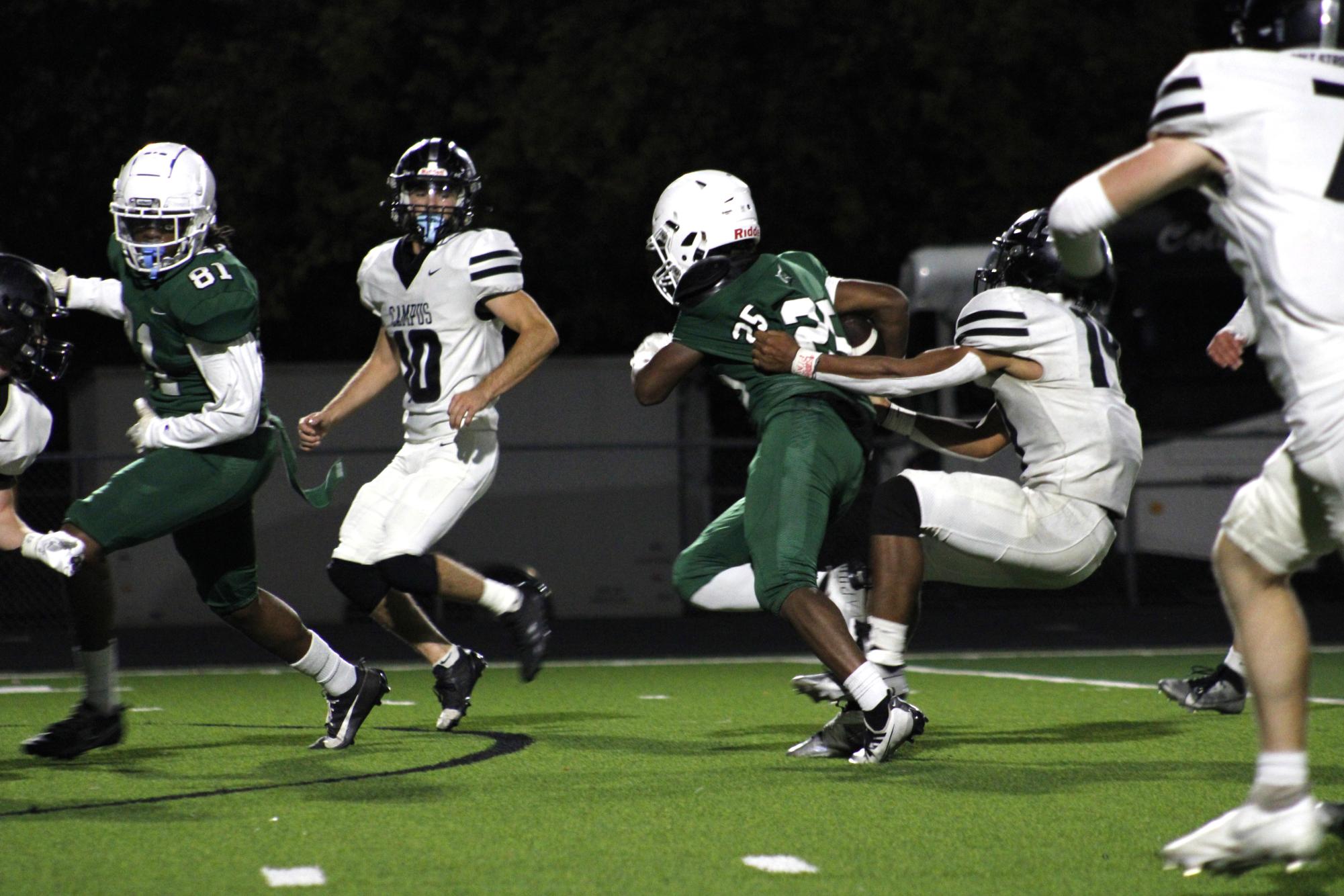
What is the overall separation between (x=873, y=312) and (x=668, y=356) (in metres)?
0.77

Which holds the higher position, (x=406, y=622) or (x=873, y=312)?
(x=873, y=312)

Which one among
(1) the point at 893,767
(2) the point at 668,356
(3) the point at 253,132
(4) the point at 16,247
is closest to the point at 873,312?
(2) the point at 668,356

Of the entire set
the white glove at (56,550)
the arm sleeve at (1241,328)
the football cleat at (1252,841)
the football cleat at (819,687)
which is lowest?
the football cleat at (819,687)

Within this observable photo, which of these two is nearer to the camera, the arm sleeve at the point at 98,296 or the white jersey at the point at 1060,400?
the white jersey at the point at 1060,400

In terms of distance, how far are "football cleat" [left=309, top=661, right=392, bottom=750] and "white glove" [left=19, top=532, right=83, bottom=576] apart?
3.53ft

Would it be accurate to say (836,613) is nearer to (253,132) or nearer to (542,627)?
(542,627)

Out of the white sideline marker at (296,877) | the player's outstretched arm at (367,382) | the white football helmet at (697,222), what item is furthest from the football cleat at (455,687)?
the white sideline marker at (296,877)

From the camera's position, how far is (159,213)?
590 cm

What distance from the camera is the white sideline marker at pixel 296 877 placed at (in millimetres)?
3898

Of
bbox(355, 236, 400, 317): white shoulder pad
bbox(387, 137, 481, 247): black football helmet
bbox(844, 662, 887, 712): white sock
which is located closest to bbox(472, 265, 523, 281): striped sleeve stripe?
bbox(387, 137, 481, 247): black football helmet

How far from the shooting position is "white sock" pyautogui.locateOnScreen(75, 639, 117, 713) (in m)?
6.14

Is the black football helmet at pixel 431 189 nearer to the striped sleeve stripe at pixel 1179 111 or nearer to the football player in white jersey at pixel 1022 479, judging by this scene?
the football player in white jersey at pixel 1022 479

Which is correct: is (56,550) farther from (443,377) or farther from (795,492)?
(795,492)

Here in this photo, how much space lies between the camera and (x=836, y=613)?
18.2 ft
